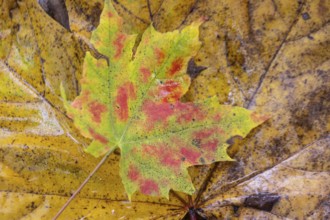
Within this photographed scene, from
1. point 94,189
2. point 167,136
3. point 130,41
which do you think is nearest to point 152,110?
point 167,136

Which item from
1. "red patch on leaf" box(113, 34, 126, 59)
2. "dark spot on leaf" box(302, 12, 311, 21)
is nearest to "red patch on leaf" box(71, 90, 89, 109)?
"red patch on leaf" box(113, 34, 126, 59)

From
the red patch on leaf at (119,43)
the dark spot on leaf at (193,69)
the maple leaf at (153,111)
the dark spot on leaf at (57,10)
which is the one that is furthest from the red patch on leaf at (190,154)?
the dark spot on leaf at (57,10)

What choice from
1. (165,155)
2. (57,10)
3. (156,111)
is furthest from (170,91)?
(57,10)

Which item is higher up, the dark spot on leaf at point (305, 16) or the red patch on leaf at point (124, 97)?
the dark spot on leaf at point (305, 16)

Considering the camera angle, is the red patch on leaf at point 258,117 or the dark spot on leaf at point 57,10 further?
the dark spot on leaf at point 57,10

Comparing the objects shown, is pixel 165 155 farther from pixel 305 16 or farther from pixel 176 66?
pixel 305 16

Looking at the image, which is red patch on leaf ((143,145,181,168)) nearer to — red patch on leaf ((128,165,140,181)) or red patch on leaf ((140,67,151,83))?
red patch on leaf ((128,165,140,181))

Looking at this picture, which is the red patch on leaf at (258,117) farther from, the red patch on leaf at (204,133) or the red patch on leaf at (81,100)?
the red patch on leaf at (81,100)
